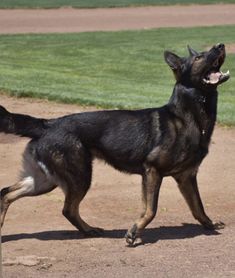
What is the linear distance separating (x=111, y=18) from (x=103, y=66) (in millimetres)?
12563

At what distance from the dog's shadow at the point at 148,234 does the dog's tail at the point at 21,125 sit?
3.01 feet

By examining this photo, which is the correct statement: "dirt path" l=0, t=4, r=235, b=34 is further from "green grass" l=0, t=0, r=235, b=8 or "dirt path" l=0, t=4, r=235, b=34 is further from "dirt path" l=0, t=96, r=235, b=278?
"dirt path" l=0, t=96, r=235, b=278

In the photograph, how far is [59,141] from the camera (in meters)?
7.45

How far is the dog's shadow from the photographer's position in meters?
7.57

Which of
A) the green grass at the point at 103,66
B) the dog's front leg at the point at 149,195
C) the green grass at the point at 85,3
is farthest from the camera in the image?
the green grass at the point at 85,3

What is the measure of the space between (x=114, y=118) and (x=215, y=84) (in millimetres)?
975

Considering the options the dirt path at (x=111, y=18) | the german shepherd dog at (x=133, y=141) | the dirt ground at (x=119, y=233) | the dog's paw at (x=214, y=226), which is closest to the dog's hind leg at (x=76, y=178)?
the german shepherd dog at (x=133, y=141)

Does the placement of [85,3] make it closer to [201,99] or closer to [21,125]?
[21,125]

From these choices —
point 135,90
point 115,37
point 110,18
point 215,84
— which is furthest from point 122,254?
point 110,18

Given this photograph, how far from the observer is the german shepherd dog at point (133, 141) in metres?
7.43

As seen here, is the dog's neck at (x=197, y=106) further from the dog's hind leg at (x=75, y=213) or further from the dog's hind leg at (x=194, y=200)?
the dog's hind leg at (x=75, y=213)

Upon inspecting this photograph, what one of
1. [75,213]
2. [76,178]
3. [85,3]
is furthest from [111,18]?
[76,178]

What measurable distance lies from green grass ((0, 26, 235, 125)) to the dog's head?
5188mm

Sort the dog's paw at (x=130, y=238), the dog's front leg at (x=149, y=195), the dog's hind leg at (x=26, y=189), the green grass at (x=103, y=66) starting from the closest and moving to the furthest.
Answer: the dog's paw at (x=130, y=238) < the dog's front leg at (x=149, y=195) < the dog's hind leg at (x=26, y=189) < the green grass at (x=103, y=66)
